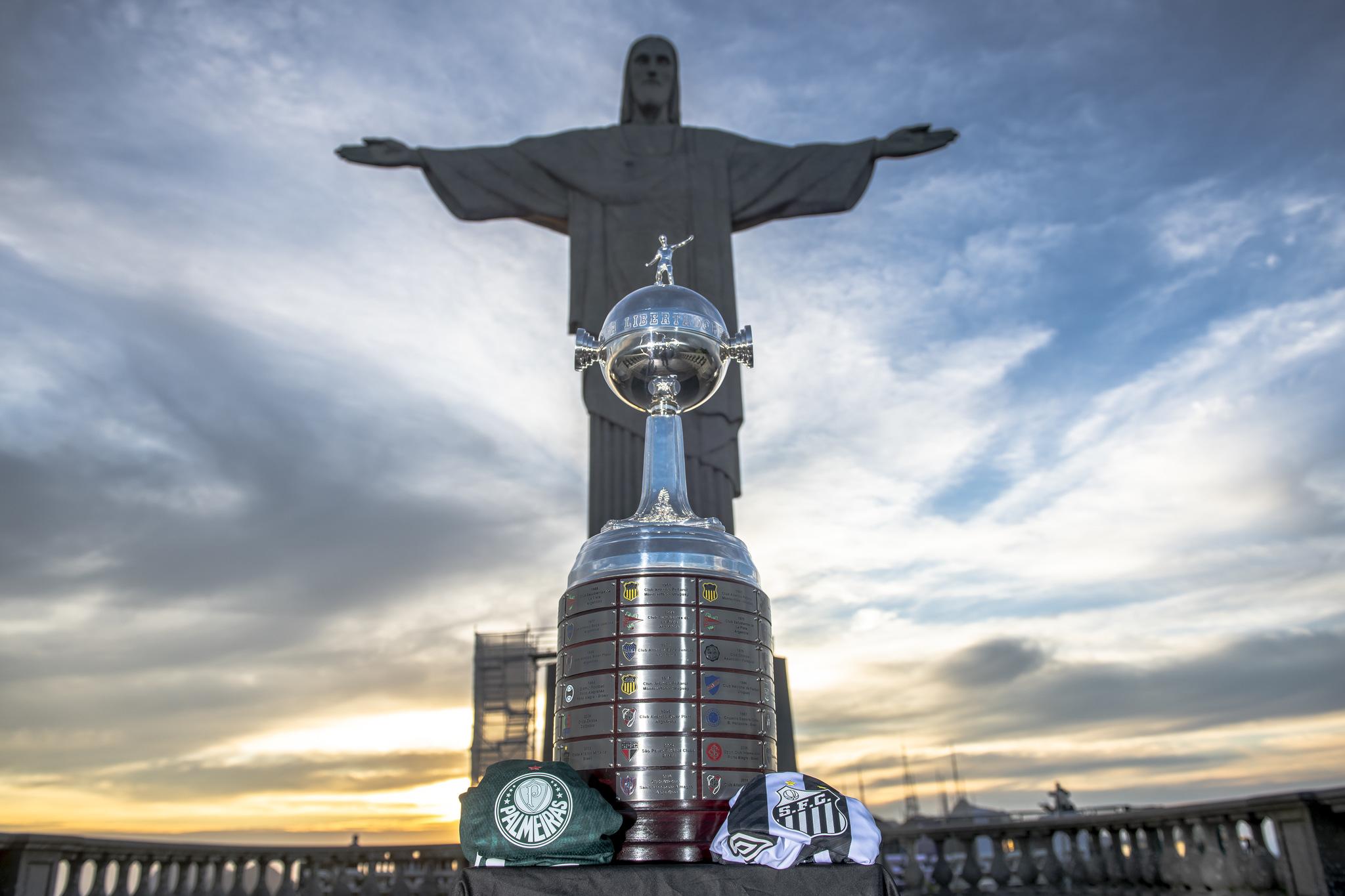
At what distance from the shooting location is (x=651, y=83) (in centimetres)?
873

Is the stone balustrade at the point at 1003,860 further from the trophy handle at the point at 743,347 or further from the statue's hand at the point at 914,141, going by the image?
the statue's hand at the point at 914,141

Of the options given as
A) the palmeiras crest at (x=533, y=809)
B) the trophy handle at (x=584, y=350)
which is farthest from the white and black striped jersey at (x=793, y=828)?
the trophy handle at (x=584, y=350)

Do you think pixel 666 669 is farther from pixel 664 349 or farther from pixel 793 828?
pixel 664 349

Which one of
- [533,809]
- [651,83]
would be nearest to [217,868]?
[533,809]

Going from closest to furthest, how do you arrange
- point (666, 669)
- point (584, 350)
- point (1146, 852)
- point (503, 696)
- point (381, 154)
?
1. point (666, 669)
2. point (584, 350)
3. point (1146, 852)
4. point (381, 154)
5. point (503, 696)

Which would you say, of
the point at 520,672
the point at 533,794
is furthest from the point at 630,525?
the point at 520,672

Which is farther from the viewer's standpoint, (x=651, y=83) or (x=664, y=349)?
(x=651, y=83)

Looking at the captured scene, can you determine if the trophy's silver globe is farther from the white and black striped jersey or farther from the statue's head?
the statue's head

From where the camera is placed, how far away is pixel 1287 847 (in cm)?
424

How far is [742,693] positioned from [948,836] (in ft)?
13.7

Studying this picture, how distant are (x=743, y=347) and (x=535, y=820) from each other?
1.89m

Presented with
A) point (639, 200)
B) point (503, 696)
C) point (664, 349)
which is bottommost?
point (664, 349)

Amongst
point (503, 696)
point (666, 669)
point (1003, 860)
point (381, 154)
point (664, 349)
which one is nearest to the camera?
point (666, 669)

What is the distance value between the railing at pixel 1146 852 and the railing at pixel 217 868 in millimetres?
3202
